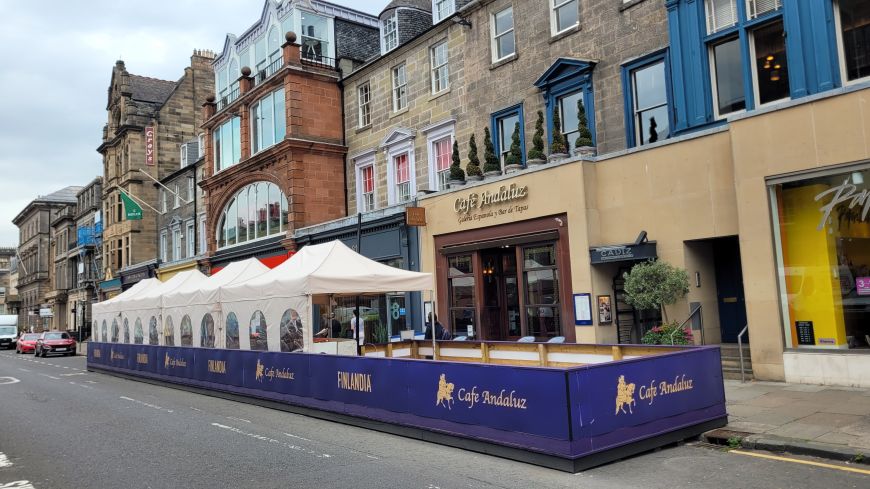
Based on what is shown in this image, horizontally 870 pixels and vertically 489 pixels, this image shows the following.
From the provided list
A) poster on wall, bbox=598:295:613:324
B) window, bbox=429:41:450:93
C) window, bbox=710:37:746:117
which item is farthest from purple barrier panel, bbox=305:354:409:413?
window, bbox=429:41:450:93

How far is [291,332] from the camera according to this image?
47.7 feet

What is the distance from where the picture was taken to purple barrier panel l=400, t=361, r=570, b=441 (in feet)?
24.1

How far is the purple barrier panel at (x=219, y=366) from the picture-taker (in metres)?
14.3

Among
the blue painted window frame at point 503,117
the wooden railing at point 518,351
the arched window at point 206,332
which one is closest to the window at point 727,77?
the blue painted window frame at point 503,117

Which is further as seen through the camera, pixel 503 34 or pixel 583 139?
pixel 503 34

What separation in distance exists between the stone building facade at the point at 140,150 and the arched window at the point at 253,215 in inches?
509

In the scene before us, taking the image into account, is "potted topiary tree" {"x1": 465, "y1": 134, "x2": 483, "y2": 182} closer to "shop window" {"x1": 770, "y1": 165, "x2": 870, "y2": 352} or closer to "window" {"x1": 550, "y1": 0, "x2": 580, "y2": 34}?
"window" {"x1": 550, "y1": 0, "x2": 580, "y2": 34}

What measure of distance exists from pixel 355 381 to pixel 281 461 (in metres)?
2.62

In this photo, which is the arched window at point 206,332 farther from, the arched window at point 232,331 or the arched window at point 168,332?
the arched window at point 168,332

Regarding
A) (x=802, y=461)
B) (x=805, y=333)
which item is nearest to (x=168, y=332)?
(x=805, y=333)

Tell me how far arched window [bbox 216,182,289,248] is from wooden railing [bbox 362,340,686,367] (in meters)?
14.3

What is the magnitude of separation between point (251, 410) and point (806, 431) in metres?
9.59

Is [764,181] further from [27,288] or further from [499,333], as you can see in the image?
[27,288]

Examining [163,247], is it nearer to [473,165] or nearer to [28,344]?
[28,344]
